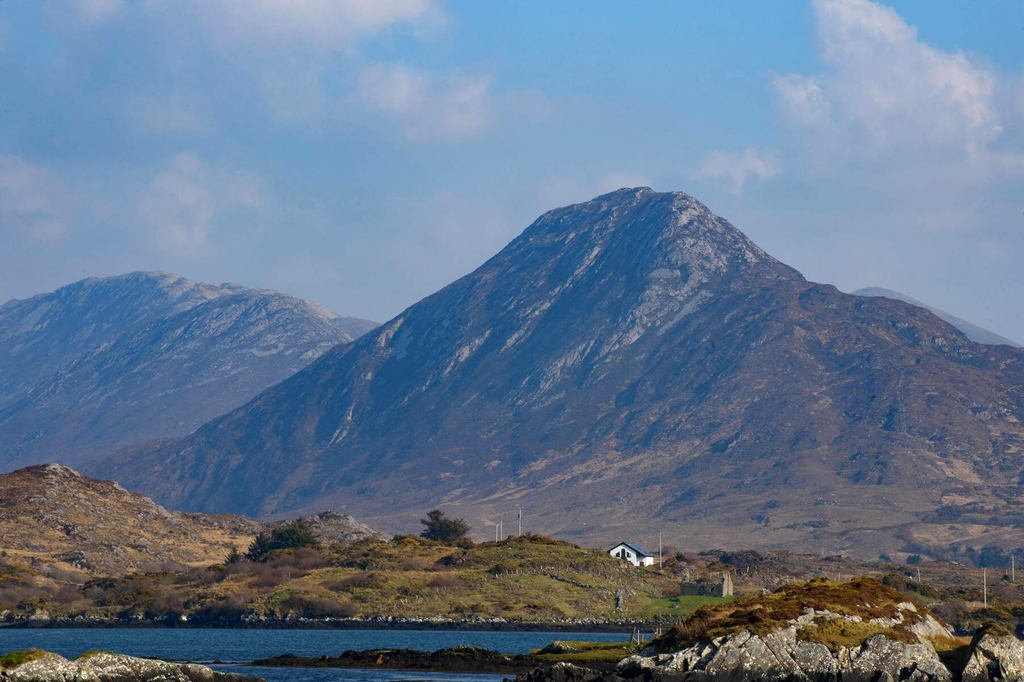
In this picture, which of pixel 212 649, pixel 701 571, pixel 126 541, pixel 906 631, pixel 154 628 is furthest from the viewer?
pixel 126 541

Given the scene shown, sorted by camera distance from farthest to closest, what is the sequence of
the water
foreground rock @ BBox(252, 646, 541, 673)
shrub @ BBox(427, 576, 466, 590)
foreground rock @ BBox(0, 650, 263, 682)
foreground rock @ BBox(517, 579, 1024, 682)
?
shrub @ BBox(427, 576, 466, 590) < foreground rock @ BBox(252, 646, 541, 673) < the water < foreground rock @ BBox(0, 650, 263, 682) < foreground rock @ BBox(517, 579, 1024, 682)

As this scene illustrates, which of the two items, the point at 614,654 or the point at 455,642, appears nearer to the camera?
the point at 614,654

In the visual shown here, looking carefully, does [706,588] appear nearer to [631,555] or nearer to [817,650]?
[631,555]

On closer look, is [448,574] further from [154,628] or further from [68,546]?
[68,546]

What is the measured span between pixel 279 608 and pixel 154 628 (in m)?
12.7

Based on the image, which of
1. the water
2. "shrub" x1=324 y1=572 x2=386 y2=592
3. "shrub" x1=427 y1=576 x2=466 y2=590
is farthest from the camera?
"shrub" x1=324 y1=572 x2=386 y2=592

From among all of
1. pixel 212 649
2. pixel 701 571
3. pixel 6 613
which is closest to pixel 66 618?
pixel 6 613

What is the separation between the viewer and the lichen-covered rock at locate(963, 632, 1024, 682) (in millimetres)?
64062

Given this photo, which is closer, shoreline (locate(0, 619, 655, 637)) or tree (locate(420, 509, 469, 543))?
shoreline (locate(0, 619, 655, 637))

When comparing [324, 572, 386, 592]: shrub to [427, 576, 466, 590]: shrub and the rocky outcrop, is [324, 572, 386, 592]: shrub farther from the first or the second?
the rocky outcrop

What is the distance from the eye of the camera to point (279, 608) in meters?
149

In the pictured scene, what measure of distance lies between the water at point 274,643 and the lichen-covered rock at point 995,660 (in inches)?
1009

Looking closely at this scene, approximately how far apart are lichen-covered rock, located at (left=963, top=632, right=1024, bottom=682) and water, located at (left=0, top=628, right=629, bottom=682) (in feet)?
84.1

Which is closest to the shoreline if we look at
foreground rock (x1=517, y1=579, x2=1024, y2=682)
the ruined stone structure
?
the ruined stone structure
